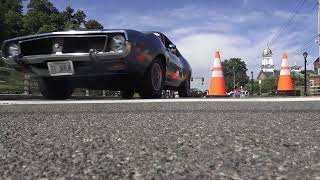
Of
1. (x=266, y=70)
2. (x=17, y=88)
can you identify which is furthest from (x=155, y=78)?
(x=266, y=70)

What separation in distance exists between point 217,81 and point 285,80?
4973mm

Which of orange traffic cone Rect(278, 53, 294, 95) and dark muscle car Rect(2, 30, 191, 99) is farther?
orange traffic cone Rect(278, 53, 294, 95)

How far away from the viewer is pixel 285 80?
17.5m

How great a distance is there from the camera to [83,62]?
283 inches

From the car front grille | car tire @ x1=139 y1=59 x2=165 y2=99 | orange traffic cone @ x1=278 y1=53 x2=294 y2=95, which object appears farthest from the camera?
orange traffic cone @ x1=278 y1=53 x2=294 y2=95

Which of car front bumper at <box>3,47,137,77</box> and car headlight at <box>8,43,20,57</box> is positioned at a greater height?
car headlight at <box>8,43,20,57</box>

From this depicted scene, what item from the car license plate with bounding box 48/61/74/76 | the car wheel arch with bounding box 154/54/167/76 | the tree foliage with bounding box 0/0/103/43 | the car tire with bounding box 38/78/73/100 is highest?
the tree foliage with bounding box 0/0/103/43

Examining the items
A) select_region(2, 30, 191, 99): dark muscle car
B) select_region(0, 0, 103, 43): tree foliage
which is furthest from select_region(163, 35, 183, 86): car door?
select_region(0, 0, 103, 43): tree foliage

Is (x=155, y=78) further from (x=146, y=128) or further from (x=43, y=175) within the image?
(x=43, y=175)

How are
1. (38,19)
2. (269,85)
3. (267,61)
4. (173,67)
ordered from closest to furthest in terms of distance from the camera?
(173,67)
(38,19)
(269,85)
(267,61)

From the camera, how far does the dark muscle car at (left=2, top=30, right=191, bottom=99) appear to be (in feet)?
22.8

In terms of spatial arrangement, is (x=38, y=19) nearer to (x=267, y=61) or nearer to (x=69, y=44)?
(x=69, y=44)

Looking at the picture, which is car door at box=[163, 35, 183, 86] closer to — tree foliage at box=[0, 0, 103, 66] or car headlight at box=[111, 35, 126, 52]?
car headlight at box=[111, 35, 126, 52]

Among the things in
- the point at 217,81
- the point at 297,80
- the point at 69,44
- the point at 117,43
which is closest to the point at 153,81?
the point at 117,43
